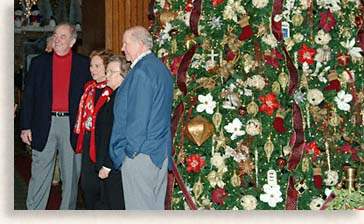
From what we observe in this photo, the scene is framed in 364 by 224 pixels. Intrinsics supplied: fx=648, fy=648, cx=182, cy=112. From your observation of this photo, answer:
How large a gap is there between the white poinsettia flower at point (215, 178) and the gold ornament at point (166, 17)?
810 mm

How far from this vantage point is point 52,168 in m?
3.30

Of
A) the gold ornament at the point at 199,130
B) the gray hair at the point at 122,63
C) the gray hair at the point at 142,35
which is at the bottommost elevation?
the gold ornament at the point at 199,130

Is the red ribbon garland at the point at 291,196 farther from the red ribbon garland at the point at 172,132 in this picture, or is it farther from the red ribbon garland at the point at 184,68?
the red ribbon garland at the point at 184,68

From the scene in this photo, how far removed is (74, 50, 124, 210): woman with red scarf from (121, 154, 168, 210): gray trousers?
2.3 inches

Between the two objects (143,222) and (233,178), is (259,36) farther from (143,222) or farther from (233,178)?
(143,222)

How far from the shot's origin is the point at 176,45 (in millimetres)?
3363

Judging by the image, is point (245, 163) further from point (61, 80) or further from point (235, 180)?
point (61, 80)

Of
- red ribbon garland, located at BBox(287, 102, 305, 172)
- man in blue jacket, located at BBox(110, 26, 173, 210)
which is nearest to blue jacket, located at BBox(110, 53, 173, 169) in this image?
man in blue jacket, located at BBox(110, 26, 173, 210)

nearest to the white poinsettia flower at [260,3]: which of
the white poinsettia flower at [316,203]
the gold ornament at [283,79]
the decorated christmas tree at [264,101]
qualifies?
the decorated christmas tree at [264,101]

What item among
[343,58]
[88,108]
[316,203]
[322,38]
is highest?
[322,38]

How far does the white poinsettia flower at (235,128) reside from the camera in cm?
335

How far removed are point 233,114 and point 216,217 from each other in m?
0.54

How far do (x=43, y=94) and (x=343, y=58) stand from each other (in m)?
1.56

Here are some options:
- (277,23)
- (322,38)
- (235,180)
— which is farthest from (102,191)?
(322,38)
